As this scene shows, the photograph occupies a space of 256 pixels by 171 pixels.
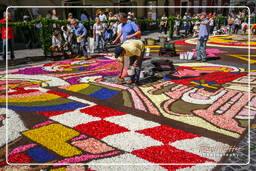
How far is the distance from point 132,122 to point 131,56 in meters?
2.69

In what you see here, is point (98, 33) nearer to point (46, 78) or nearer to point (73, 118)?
point (46, 78)

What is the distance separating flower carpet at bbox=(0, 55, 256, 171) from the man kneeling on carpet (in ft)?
1.20

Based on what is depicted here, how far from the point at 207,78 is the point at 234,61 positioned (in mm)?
3775

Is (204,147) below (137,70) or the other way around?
below

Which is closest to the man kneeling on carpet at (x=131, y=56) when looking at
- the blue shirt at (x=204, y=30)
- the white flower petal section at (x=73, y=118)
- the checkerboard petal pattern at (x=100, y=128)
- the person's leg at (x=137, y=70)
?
the person's leg at (x=137, y=70)

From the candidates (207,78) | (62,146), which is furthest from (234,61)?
(62,146)

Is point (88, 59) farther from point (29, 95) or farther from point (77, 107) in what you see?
point (77, 107)

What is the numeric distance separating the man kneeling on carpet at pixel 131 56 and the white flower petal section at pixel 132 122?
2066mm

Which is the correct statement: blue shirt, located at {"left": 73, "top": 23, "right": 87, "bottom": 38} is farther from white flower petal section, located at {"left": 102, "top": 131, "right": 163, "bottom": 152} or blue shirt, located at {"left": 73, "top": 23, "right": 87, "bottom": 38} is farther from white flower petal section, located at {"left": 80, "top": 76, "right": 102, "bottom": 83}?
white flower petal section, located at {"left": 102, "top": 131, "right": 163, "bottom": 152}

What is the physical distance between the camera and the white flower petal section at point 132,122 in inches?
167

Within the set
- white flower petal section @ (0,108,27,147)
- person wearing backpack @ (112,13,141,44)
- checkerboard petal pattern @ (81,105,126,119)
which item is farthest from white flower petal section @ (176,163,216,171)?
person wearing backpack @ (112,13,141,44)

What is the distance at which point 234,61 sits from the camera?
10.4 m

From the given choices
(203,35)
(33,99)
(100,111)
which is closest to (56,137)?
(100,111)

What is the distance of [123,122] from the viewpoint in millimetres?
4391
